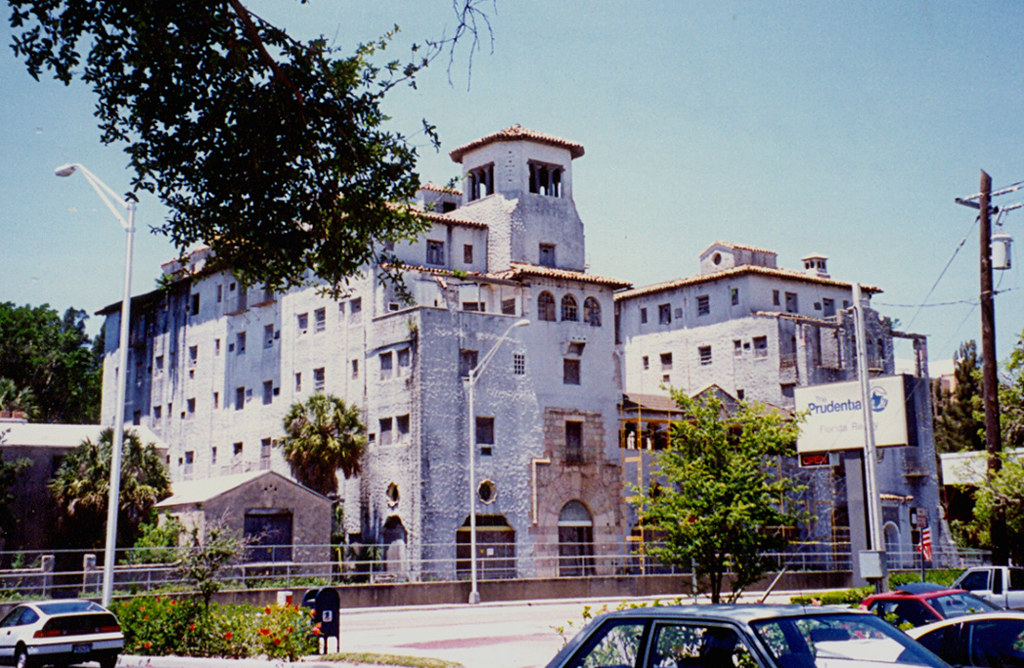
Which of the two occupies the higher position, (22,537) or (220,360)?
(220,360)

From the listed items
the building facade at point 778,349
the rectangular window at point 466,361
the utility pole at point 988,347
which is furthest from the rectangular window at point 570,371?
the utility pole at point 988,347

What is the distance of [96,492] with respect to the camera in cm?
4838

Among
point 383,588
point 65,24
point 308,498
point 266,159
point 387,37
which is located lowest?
point 383,588

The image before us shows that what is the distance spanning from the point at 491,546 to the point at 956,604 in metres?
35.7

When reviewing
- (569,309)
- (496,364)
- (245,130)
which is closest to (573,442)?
(496,364)

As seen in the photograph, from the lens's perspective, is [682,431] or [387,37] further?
[682,431]

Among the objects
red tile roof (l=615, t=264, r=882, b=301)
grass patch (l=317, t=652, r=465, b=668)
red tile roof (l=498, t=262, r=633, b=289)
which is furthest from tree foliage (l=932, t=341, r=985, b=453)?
grass patch (l=317, t=652, r=465, b=668)

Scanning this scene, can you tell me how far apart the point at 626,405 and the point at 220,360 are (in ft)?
83.9

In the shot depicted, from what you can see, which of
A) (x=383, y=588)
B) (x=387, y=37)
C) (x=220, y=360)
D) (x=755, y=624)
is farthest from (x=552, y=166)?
(x=755, y=624)

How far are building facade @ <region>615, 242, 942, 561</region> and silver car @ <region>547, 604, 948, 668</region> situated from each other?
52.9 meters

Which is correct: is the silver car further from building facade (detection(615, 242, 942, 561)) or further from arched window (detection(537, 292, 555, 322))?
building facade (detection(615, 242, 942, 561))

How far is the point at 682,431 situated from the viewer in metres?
21.0

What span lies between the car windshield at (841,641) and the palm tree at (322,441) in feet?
151

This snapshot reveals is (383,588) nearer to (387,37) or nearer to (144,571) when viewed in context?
(144,571)
